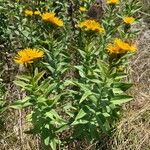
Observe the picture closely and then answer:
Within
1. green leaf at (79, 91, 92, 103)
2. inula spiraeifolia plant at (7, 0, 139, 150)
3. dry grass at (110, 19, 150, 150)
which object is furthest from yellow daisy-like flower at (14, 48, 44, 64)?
dry grass at (110, 19, 150, 150)

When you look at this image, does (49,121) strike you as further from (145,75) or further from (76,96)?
(145,75)

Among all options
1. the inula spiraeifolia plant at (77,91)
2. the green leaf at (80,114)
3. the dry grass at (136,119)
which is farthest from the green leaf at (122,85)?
the dry grass at (136,119)

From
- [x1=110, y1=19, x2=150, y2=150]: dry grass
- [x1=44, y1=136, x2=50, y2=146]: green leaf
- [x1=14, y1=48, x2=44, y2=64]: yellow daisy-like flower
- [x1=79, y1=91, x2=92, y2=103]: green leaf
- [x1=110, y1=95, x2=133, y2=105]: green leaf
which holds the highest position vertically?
[x1=14, y1=48, x2=44, y2=64]: yellow daisy-like flower

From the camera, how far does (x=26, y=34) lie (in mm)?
4012

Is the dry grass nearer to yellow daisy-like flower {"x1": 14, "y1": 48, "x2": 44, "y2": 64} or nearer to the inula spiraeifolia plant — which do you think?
the inula spiraeifolia plant

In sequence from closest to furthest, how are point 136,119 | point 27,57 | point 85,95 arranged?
point 27,57, point 85,95, point 136,119

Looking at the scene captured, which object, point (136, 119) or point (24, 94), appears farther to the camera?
point (24, 94)

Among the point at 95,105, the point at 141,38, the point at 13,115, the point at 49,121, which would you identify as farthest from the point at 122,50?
the point at 141,38

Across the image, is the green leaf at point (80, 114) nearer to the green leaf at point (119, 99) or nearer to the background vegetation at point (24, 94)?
the green leaf at point (119, 99)

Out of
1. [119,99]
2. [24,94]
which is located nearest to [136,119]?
[119,99]

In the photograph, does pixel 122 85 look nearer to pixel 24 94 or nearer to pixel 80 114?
pixel 80 114

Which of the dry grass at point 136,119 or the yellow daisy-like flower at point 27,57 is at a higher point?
the yellow daisy-like flower at point 27,57

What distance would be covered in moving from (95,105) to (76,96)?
0.19 meters

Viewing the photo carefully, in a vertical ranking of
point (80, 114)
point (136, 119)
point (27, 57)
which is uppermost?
point (27, 57)
